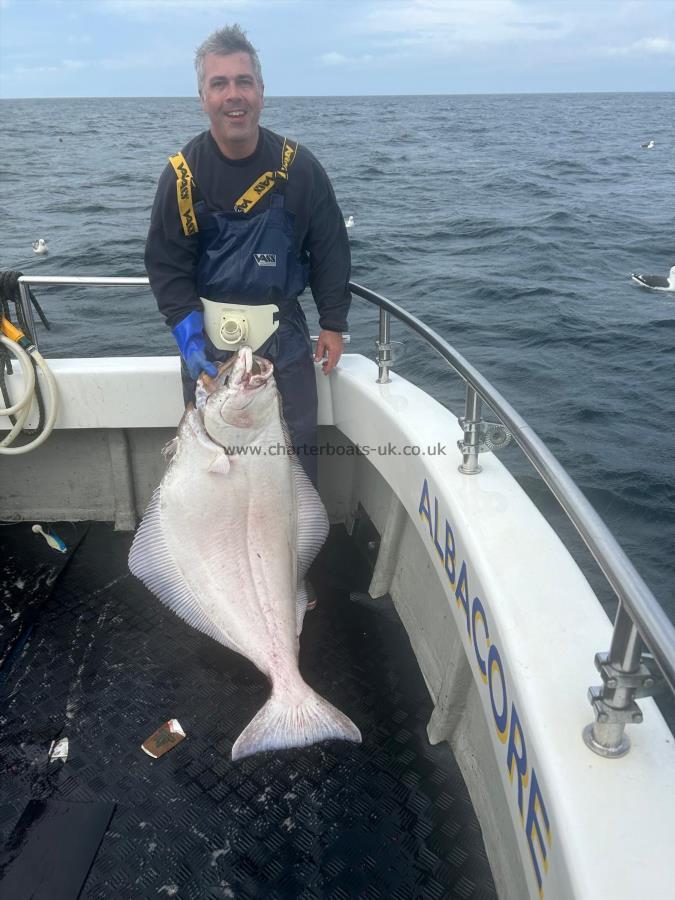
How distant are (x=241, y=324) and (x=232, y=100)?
2.72 ft

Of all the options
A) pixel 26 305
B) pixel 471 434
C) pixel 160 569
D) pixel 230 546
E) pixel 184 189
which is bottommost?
pixel 160 569

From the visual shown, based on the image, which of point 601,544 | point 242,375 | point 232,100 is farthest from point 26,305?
point 601,544

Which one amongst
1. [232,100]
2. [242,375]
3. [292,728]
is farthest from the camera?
[232,100]

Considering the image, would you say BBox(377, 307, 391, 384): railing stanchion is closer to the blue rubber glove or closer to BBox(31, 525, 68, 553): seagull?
the blue rubber glove

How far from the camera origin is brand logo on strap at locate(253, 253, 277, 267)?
278 cm

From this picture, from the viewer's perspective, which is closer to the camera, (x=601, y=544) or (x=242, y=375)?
(x=601, y=544)

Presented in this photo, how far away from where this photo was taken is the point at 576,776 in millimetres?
1386

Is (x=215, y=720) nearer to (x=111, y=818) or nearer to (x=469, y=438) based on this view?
(x=111, y=818)

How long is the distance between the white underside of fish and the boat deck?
52 centimetres

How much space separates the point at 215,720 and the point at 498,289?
10245mm

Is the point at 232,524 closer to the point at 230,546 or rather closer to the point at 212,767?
the point at 230,546

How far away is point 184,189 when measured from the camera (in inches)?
106

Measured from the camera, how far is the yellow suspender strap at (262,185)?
8.91 feet

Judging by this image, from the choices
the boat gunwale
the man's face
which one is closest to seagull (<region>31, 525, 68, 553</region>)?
the man's face
